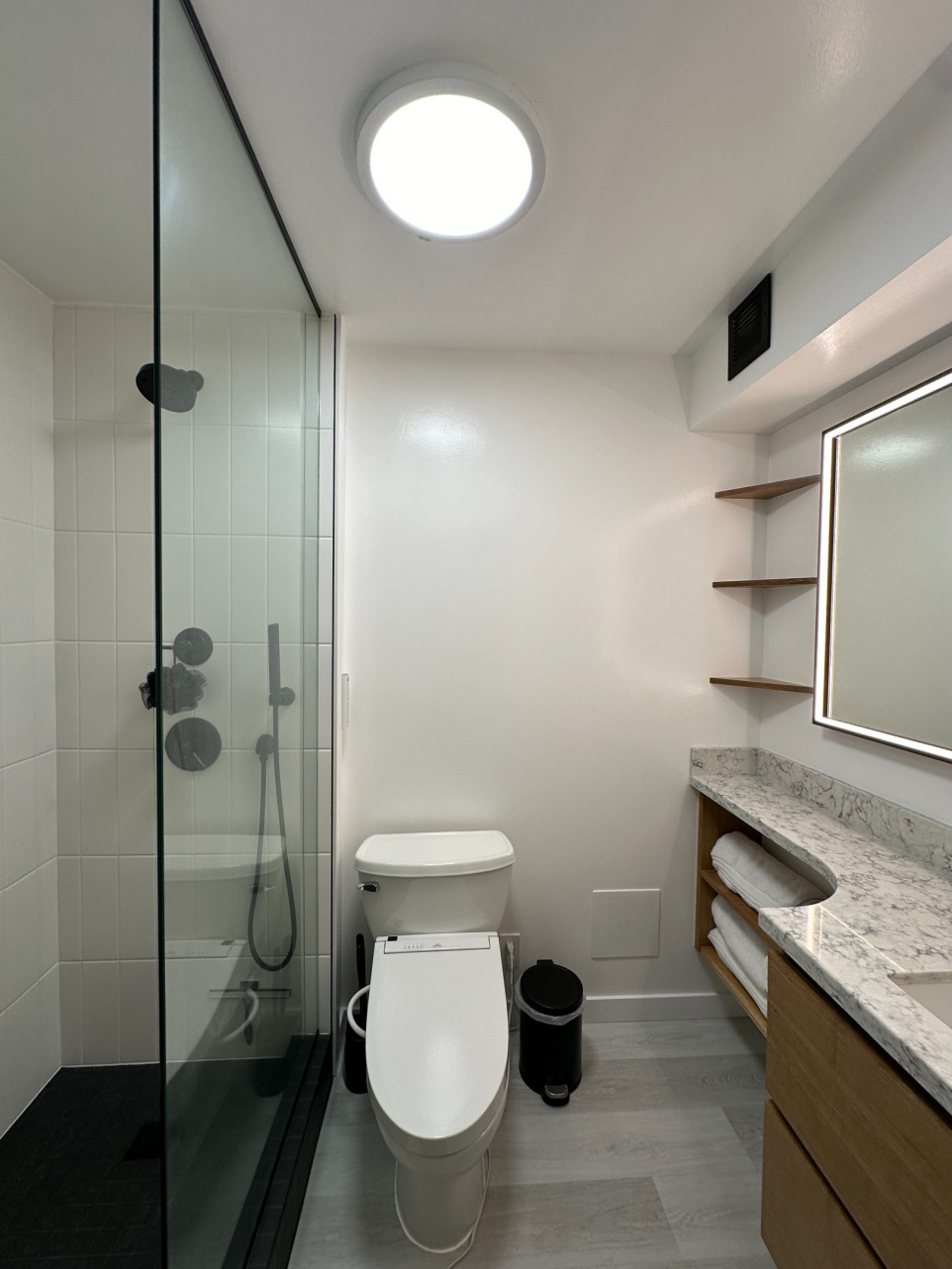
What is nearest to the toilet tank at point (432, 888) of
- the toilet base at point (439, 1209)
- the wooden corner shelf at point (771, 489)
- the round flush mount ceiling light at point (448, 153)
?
the toilet base at point (439, 1209)

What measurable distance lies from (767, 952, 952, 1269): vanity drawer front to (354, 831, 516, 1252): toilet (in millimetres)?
567

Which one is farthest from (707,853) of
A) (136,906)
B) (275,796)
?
(136,906)

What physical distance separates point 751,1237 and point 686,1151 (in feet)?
0.72

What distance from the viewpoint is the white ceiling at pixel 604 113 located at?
33.7 inches

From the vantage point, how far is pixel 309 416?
1.66 metres

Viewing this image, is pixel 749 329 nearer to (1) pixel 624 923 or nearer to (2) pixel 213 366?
(2) pixel 213 366

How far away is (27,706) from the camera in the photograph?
5.11ft

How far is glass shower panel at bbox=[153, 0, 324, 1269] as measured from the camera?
0.81 metres

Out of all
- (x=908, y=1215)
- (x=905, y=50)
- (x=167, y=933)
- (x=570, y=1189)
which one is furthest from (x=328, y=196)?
(x=570, y=1189)

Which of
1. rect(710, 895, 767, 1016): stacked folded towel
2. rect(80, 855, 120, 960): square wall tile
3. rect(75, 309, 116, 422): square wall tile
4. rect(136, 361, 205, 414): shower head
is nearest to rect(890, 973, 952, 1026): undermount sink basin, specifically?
rect(710, 895, 767, 1016): stacked folded towel

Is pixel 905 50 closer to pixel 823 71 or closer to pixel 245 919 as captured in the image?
pixel 823 71

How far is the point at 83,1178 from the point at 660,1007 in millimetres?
1706

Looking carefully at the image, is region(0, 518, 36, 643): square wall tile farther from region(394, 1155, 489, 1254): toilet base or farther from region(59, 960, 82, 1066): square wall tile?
region(394, 1155, 489, 1254): toilet base

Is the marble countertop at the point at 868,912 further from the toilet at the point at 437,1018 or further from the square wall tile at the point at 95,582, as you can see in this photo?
the square wall tile at the point at 95,582
